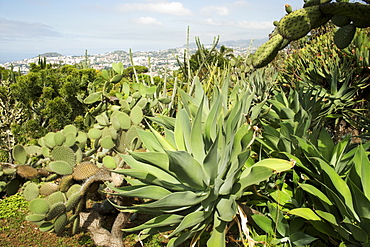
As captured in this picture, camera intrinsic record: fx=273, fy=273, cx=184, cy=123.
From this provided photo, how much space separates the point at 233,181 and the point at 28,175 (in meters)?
1.82

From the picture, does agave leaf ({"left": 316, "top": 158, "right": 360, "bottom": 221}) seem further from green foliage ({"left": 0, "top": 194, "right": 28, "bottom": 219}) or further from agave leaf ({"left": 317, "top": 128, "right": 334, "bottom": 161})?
green foliage ({"left": 0, "top": 194, "right": 28, "bottom": 219})

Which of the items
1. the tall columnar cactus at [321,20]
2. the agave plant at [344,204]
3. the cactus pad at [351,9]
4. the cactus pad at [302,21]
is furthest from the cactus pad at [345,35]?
the agave plant at [344,204]

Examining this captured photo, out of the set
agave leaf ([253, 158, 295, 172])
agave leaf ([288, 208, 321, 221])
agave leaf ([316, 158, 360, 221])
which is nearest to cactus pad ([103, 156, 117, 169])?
agave leaf ([253, 158, 295, 172])

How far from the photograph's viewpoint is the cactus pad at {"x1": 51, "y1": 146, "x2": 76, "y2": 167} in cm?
246

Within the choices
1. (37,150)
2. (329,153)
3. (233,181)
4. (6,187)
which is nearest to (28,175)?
(6,187)

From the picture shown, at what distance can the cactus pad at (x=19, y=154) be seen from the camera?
241 cm

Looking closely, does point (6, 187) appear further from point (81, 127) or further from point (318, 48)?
point (318, 48)

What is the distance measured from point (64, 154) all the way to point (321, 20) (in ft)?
11.6

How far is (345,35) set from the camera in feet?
11.4

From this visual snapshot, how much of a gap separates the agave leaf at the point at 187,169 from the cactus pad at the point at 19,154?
5.56ft

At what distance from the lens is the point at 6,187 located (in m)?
2.42

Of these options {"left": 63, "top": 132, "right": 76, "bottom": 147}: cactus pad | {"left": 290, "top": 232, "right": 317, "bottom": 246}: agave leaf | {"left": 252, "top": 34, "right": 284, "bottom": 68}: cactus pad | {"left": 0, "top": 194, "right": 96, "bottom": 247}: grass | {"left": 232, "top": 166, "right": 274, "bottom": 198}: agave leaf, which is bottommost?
{"left": 0, "top": 194, "right": 96, "bottom": 247}: grass

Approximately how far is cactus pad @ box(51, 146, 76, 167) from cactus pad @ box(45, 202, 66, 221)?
401 millimetres

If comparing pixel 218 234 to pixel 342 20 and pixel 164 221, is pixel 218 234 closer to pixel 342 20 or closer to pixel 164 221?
pixel 164 221
